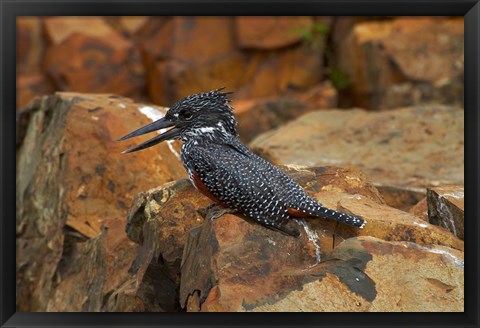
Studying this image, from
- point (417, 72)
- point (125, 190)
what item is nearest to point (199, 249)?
point (125, 190)

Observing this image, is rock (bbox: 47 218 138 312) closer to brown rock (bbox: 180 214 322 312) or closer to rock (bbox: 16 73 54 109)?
→ brown rock (bbox: 180 214 322 312)

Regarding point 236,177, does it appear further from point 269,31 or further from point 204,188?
point 269,31

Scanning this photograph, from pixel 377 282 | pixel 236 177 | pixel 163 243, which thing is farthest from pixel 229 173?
pixel 377 282

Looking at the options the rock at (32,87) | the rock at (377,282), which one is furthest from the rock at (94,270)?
the rock at (32,87)

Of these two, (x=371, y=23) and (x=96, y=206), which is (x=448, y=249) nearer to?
(x=96, y=206)

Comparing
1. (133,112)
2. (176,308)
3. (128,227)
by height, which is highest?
(133,112)

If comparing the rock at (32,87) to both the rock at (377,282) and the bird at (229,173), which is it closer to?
the bird at (229,173)
